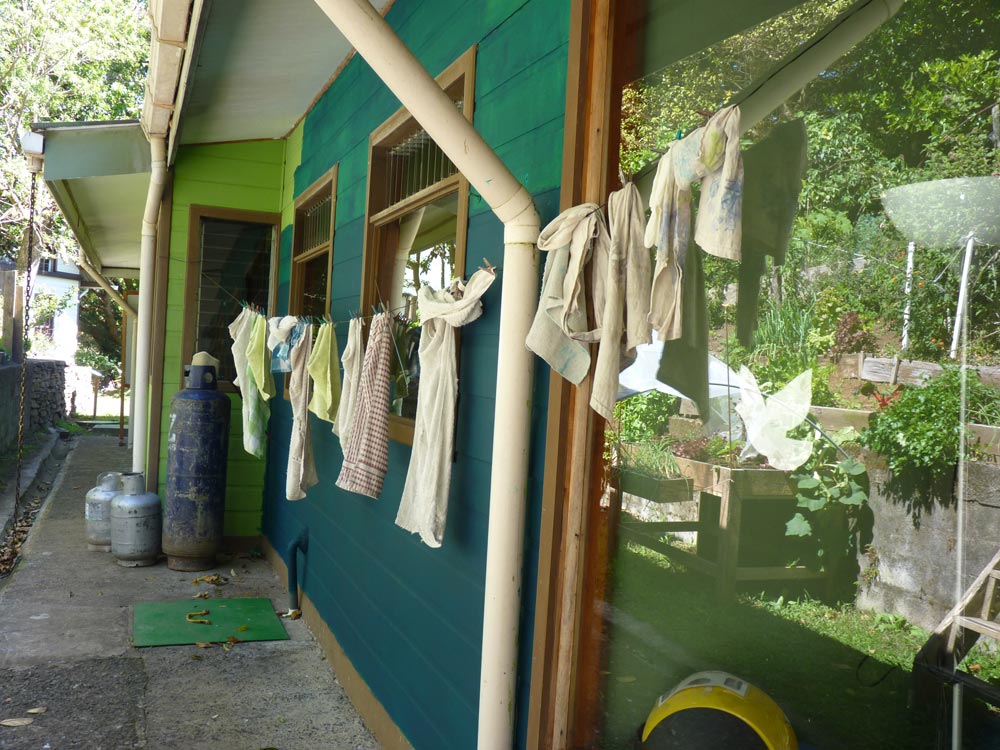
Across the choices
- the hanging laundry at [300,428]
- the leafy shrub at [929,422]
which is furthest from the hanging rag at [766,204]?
the hanging laundry at [300,428]

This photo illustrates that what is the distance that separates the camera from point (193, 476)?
21.0 ft

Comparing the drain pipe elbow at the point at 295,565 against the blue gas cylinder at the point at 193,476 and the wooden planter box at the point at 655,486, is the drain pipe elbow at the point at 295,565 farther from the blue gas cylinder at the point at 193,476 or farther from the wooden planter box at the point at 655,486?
the wooden planter box at the point at 655,486

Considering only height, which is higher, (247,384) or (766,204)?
(766,204)

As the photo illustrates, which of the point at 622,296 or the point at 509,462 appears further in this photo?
the point at 509,462

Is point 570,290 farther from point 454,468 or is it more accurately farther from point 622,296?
point 454,468

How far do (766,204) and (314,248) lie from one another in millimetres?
4387

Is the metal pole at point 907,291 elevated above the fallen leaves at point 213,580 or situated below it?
above

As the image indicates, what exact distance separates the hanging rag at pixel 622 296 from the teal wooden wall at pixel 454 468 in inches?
16.8

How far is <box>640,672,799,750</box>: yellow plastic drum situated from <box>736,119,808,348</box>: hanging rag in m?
0.68

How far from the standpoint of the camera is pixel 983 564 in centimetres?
129

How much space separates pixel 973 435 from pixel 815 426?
0.30 meters

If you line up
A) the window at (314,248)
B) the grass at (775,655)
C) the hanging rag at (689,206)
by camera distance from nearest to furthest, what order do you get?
1. the grass at (775,655)
2. the hanging rag at (689,206)
3. the window at (314,248)

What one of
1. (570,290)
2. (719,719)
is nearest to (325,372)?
(570,290)

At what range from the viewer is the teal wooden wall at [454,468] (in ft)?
8.29
